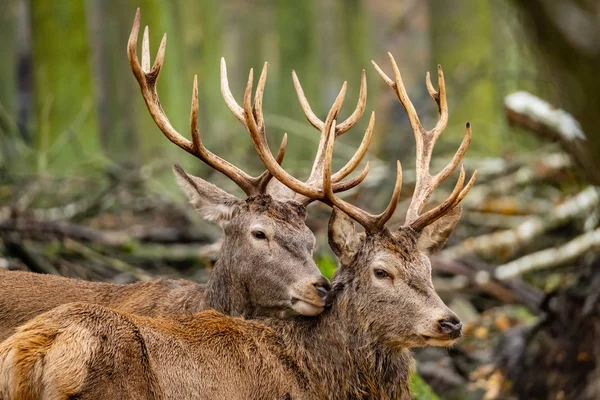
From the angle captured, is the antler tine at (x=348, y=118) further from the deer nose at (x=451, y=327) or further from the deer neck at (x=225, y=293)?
the deer nose at (x=451, y=327)

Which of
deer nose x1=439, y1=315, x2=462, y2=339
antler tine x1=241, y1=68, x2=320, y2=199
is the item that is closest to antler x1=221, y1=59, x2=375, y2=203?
antler tine x1=241, y1=68, x2=320, y2=199

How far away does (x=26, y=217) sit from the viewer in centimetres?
928

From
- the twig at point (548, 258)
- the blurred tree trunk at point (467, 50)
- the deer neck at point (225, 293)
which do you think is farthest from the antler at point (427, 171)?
the blurred tree trunk at point (467, 50)

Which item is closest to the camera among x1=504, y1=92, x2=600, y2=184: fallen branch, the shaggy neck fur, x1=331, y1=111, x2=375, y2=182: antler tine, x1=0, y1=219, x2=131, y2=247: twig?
the shaggy neck fur

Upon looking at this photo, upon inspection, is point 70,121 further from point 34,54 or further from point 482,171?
point 482,171

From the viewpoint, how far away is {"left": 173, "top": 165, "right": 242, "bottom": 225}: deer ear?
260 inches

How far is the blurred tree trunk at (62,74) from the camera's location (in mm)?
13141

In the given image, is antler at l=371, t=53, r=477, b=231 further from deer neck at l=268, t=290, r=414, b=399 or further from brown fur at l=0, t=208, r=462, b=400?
deer neck at l=268, t=290, r=414, b=399

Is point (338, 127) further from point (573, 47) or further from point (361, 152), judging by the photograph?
point (573, 47)

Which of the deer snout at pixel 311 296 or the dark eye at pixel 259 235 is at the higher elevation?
the dark eye at pixel 259 235

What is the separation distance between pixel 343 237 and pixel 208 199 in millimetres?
1342

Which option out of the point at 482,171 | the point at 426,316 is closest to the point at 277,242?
the point at 426,316

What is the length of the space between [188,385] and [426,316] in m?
1.39

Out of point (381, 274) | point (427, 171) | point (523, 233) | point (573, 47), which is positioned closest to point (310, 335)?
point (381, 274)
